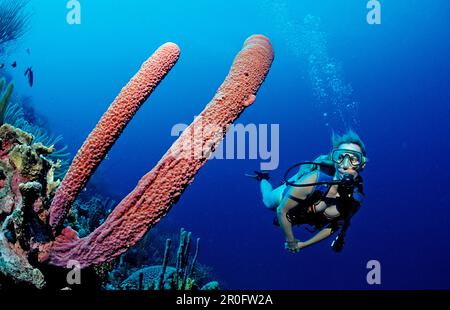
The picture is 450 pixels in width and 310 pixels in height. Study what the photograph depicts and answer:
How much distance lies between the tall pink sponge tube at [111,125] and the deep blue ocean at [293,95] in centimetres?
4136

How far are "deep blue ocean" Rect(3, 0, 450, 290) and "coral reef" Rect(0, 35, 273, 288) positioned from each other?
41.3m

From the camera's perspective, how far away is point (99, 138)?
2.01 metres

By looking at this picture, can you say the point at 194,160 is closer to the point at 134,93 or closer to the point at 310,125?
the point at 134,93

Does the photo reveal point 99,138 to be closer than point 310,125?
Yes

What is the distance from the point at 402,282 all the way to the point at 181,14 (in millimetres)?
79292

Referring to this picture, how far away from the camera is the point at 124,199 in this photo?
1874 millimetres

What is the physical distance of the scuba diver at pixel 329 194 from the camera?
371 centimetres

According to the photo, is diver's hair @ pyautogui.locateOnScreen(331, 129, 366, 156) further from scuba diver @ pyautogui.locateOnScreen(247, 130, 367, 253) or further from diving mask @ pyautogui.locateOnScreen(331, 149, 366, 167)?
diving mask @ pyautogui.locateOnScreen(331, 149, 366, 167)

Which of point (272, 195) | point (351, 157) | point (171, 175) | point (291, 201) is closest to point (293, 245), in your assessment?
point (291, 201)

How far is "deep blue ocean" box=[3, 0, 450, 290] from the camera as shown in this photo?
58.2 metres

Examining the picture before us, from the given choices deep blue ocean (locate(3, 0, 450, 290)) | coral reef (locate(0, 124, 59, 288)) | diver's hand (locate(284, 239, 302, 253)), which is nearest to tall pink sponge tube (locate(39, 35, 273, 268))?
coral reef (locate(0, 124, 59, 288))

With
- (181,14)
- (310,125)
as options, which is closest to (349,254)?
(310,125)

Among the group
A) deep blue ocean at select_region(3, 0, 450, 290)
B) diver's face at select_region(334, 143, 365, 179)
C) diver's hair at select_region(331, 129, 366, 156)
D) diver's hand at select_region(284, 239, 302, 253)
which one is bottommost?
diver's hand at select_region(284, 239, 302, 253)

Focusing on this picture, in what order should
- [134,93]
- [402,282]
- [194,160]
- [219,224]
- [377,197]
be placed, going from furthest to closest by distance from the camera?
[377,197] → [219,224] → [402,282] → [134,93] → [194,160]
